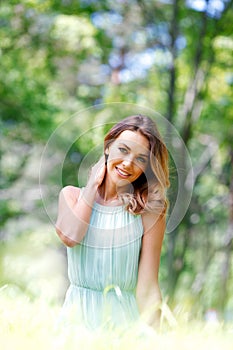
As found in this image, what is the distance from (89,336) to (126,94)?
7260 millimetres

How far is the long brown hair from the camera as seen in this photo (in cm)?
181

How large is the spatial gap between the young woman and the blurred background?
5.80 metres

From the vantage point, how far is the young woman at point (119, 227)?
5.85 feet

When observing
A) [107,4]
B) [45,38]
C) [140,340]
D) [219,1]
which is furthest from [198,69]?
[140,340]

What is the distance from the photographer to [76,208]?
5.86 ft

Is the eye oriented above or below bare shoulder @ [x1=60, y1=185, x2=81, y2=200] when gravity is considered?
above

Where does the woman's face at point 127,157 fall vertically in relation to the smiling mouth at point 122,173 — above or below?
above

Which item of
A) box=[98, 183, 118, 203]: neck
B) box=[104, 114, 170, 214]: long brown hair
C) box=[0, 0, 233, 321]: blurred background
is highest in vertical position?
box=[104, 114, 170, 214]: long brown hair

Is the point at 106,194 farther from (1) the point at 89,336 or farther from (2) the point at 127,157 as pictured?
(1) the point at 89,336

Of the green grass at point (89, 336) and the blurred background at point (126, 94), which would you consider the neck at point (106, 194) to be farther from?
the blurred background at point (126, 94)

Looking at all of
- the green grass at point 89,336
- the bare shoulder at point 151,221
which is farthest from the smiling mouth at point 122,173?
the green grass at point 89,336

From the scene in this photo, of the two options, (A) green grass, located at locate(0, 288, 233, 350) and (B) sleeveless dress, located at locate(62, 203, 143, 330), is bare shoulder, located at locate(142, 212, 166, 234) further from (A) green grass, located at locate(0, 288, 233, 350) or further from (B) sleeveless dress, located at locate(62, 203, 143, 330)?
(A) green grass, located at locate(0, 288, 233, 350)

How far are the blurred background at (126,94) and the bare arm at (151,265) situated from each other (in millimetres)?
5790

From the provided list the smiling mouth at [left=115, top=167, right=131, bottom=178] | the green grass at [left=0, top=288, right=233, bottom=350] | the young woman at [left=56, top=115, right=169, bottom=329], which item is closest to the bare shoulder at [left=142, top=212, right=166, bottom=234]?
the young woman at [left=56, top=115, right=169, bottom=329]
